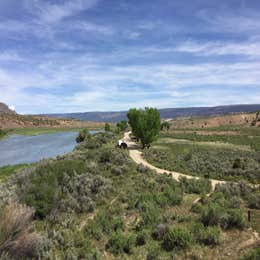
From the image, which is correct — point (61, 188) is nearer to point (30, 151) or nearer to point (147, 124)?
point (147, 124)

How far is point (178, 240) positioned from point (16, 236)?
5.55m

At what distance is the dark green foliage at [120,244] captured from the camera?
10.7 meters

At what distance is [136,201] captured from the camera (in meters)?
15.3

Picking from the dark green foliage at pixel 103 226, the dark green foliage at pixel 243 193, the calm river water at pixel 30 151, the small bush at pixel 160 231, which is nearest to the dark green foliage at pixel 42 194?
the dark green foliage at pixel 103 226

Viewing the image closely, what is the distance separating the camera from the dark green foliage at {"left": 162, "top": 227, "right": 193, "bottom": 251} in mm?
10484

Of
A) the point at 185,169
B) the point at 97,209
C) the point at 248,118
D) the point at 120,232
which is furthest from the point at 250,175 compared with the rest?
the point at 248,118

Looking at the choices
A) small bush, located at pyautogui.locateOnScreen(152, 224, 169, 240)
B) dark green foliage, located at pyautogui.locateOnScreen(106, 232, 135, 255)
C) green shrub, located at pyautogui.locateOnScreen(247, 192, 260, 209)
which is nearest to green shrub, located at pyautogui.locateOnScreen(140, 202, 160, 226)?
small bush, located at pyautogui.locateOnScreen(152, 224, 169, 240)

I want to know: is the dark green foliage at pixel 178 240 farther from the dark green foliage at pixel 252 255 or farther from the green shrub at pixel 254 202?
the green shrub at pixel 254 202

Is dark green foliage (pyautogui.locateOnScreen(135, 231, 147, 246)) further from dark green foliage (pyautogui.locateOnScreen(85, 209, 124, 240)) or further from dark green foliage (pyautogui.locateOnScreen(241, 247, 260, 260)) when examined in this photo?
dark green foliage (pyautogui.locateOnScreen(241, 247, 260, 260))

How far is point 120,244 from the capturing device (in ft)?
35.3

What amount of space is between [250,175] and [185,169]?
5705 millimetres

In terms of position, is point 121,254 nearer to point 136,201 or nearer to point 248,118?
point 136,201

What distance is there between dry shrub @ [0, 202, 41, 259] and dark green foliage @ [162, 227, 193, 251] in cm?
455

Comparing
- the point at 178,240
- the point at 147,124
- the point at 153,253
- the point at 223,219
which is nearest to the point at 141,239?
the point at 153,253
